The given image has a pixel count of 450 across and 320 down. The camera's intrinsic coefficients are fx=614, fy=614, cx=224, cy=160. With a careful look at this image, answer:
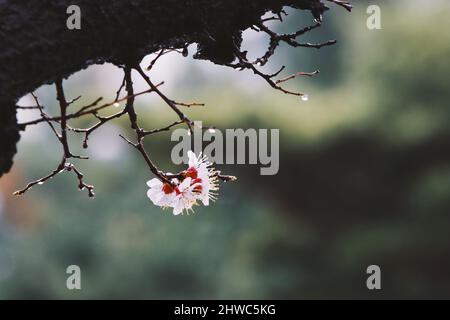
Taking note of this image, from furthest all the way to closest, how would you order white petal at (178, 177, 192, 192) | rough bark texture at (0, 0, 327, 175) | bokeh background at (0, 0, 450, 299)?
bokeh background at (0, 0, 450, 299)
white petal at (178, 177, 192, 192)
rough bark texture at (0, 0, 327, 175)

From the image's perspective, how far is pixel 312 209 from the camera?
5508 millimetres

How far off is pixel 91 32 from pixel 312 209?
4659 mm

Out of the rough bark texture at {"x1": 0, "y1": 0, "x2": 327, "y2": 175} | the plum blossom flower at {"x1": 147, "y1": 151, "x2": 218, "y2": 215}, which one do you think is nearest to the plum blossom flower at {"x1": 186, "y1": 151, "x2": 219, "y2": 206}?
the plum blossom flower at {"x1": 147, "y1": 151, "x2": 218, "y2": 215}

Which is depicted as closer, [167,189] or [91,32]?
[91,32]

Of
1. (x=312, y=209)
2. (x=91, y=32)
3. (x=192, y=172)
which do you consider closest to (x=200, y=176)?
(x=192, y=172)

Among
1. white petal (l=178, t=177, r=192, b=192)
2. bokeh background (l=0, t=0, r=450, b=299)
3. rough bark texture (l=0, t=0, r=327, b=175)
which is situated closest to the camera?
rough bark texture (l=0, t=0, r=327, b=175)

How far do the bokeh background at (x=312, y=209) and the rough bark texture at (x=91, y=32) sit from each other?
4.27m

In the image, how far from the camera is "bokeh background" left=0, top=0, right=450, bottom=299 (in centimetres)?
521

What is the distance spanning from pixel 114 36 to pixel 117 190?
5857mm

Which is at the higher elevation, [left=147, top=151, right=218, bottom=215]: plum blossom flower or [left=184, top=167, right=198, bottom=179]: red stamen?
[left=184, top=167, right=198, bottom=179]: red stamen

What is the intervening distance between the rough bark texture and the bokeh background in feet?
14.0

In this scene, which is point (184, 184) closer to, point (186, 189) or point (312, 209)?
point (186, 189)

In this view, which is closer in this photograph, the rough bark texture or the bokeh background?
the rough bark texture

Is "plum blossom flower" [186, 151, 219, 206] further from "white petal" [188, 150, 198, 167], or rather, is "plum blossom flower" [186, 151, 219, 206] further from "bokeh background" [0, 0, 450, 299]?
"bokeh background" [0, 0, 450, 299]
